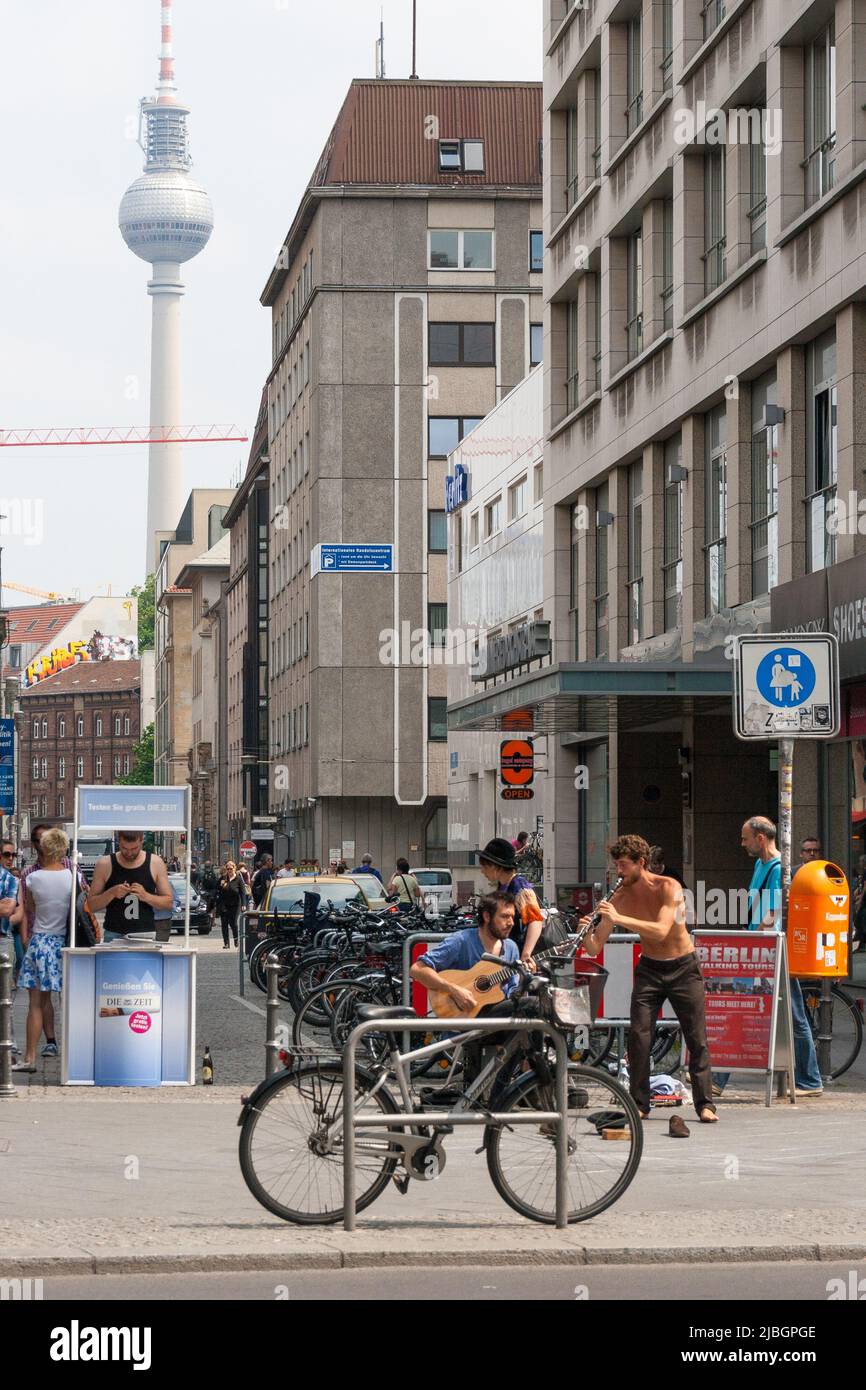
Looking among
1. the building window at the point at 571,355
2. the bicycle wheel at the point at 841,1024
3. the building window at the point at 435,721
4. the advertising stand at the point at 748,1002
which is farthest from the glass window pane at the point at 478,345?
the advertising stand at the point at 748,1002

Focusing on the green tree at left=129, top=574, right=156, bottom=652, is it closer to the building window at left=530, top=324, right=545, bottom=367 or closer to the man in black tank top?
the building window at left=530, top=324, right=545, bottom=367

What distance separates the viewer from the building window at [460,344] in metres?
74.9

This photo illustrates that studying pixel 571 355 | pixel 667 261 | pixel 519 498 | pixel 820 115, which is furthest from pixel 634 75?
pixel 519 498

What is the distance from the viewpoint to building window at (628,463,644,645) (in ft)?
114

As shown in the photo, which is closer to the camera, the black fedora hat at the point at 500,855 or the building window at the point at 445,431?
→ the black fedora hat at the point at 500,855

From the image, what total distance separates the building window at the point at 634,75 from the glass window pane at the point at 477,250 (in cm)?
3868

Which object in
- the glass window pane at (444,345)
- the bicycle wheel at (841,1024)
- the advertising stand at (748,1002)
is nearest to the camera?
the advertising stand at (748,1002)

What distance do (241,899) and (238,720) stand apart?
69.3 m

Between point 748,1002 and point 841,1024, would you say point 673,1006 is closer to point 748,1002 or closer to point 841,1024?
point 748,1002

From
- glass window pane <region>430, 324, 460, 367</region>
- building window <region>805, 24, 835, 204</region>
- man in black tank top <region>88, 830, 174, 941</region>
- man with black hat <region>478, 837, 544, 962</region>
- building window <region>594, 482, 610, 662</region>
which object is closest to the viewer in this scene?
man with black hat <region>478, 837, 544, 962</region>

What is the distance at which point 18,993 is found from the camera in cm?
2772

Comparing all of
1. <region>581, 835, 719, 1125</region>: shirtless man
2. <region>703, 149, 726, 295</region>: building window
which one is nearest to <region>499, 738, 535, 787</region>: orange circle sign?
<region>703, 149, 726, 295</region>: building window

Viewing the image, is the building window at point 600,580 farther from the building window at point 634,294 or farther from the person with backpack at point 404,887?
the person with backpack at point 404,887

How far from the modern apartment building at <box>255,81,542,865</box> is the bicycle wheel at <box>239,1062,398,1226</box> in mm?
64052
